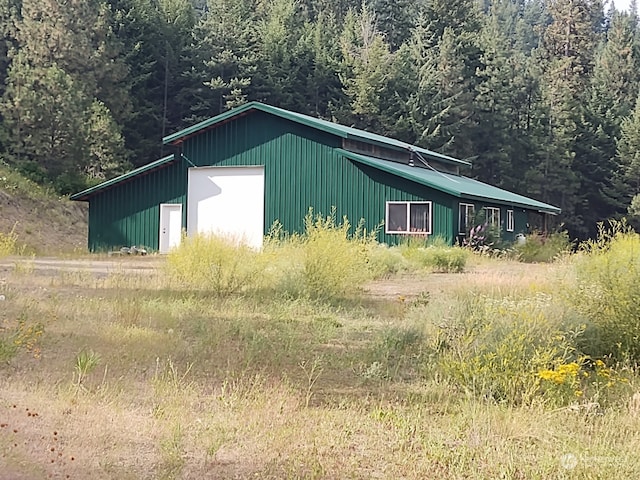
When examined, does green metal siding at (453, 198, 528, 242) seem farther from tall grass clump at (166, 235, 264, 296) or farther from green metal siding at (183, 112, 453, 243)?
tall grass clump at (166, 235, 264, 296)

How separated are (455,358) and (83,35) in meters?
33.8

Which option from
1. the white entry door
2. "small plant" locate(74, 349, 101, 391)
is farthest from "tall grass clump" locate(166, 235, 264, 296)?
the white entry door

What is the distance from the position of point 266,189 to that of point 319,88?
21.2 m

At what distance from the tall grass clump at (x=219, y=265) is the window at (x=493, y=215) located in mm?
15021

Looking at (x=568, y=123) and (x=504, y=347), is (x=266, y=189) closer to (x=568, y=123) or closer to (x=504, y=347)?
(x=504, y=347)

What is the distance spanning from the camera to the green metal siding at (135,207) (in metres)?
26.7

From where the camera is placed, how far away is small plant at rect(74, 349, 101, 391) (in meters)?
6.38

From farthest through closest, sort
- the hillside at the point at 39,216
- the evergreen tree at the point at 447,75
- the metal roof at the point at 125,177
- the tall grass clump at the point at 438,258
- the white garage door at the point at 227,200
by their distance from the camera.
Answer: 1. the evergreen tree at the point at 447,75
2. the hillside at the point at 39,216
3. the metal roof at the point at 125,177
4. the white garage door at the point at 227,200
5. the tall grass clump at the point at 438,258

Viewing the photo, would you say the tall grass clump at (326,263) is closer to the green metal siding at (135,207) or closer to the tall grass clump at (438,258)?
the tall grass clump at (438,258)

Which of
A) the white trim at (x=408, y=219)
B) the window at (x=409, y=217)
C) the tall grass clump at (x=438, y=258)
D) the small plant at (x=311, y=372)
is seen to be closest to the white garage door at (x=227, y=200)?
the white trim at (x=408, y=219)

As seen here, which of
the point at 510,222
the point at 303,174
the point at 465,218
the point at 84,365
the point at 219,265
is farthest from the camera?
the point at 510,222

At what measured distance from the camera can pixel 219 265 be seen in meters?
12.6

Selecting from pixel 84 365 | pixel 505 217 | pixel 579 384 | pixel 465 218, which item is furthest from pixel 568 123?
pixel 84 365

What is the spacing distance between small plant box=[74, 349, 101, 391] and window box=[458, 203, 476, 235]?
58.7 ft
